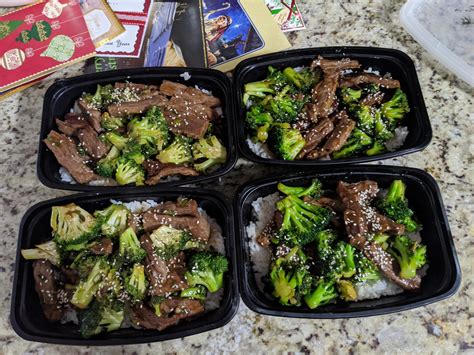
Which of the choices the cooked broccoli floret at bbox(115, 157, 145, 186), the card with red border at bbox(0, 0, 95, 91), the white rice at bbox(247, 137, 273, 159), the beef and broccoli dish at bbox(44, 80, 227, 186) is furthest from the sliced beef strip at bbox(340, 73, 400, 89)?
the card with red border at bbox(0, 0, 95, 91)

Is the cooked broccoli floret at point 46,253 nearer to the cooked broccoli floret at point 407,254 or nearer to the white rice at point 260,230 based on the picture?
the white rice at point 260,230

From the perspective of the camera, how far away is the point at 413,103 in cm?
222

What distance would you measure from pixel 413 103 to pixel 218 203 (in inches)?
44.8

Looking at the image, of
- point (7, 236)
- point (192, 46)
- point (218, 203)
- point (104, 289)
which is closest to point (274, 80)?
point (192, 46)

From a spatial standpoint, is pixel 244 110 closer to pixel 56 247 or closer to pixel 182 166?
pixel 182 166

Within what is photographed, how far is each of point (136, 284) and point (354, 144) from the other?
122 centimetres

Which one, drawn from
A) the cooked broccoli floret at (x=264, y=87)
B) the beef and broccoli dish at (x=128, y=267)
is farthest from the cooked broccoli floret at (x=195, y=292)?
the cooked broccoli floret at (x=264, y=87)

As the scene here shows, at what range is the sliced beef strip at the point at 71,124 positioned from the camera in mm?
2166

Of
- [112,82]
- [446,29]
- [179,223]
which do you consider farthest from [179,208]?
[446,29]

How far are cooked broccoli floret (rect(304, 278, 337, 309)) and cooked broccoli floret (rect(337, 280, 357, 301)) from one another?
0.03 meters

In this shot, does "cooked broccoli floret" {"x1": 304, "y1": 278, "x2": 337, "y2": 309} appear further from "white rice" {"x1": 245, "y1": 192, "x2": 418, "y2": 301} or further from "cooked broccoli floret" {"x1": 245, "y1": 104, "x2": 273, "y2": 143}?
"cooked broccoli floret" {"x1": 245, "y1": 104, "x2": 273, "y2": 143}

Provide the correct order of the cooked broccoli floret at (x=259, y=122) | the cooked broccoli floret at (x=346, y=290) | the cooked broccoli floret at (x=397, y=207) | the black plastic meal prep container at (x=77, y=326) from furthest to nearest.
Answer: the cooked broccoli floret at (x=259, y=122)
the cooked broccoli floret at (x=397, y=207)
the cooked broccoli floret at (x=346, y=290)
the black plastic meal prep container at (x=77, y=326)

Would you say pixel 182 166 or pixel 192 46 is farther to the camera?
pixel 192 46

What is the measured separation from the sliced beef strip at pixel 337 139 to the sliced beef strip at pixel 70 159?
107 cm
